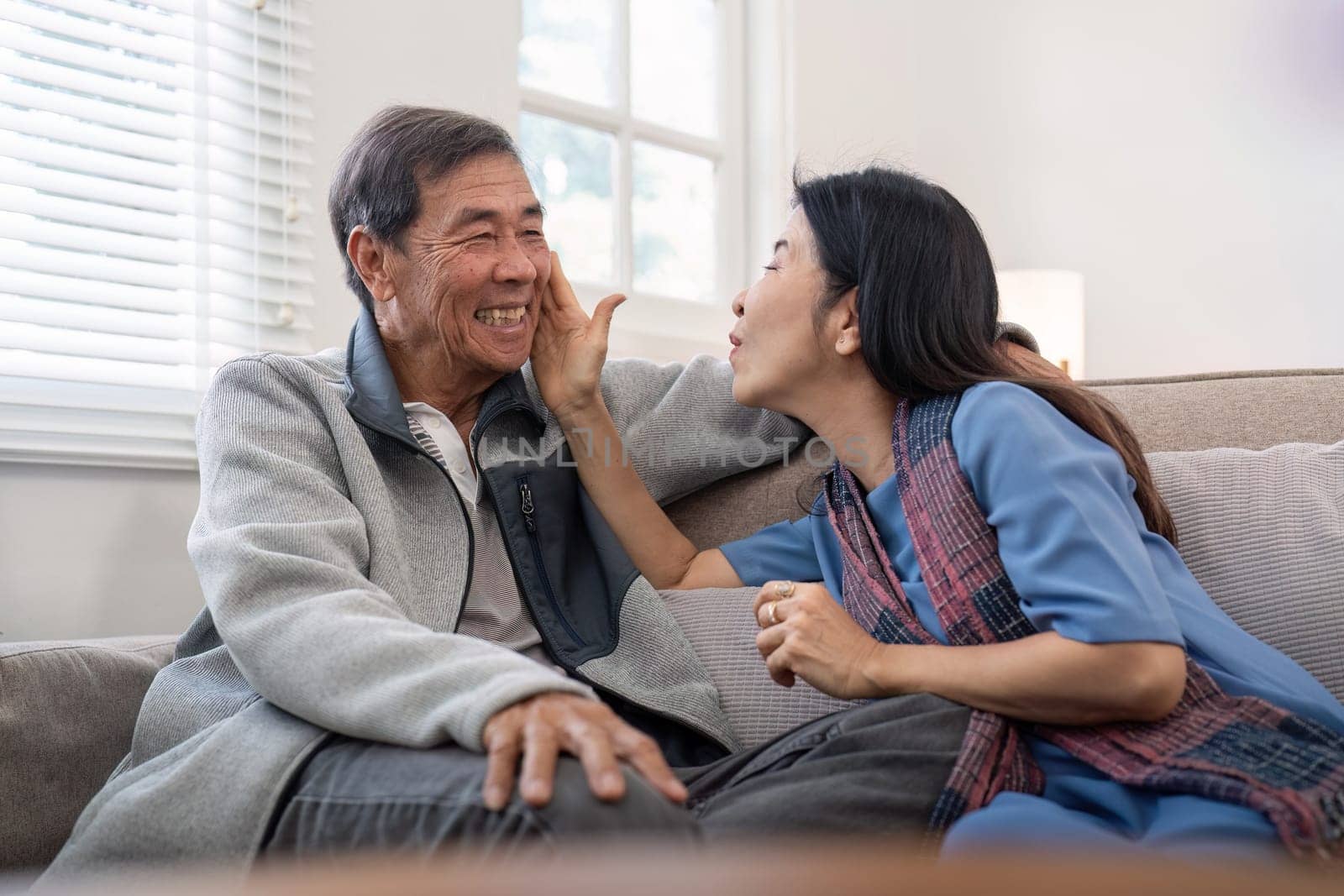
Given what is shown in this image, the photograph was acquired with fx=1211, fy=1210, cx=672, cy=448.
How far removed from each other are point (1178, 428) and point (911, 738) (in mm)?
702

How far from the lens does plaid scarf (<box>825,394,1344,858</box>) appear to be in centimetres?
98

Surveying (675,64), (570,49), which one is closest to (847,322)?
(570,49)

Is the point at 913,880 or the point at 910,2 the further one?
the point at 910,2

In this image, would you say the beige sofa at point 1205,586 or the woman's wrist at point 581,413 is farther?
the woman's wrist at point 581,413

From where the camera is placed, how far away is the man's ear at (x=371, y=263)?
1.70 metres

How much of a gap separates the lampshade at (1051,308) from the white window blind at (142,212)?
68.7 inches

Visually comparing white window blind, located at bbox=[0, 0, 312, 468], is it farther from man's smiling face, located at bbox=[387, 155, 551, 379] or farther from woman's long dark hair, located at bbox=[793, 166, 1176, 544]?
woman's long dark hair, located at bbox=[793, 166, 1176, 544]

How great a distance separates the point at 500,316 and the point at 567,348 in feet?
0.36

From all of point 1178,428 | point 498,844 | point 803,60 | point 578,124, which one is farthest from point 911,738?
point 803,60

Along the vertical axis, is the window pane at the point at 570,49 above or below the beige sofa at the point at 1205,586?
above

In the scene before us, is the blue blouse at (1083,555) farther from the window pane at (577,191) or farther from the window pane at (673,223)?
the window pane at (673,223)

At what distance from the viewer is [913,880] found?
265mm

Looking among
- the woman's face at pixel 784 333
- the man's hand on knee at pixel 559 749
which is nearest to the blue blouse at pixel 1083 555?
the woman's face at pixel 784 333

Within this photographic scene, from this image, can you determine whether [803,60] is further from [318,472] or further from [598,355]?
[318,472]
